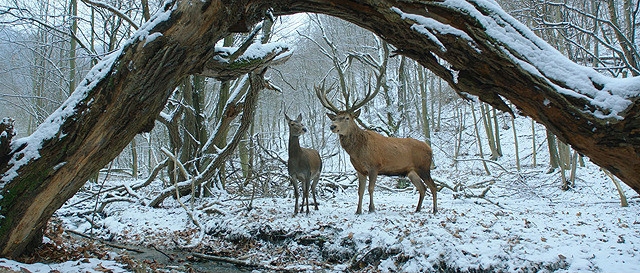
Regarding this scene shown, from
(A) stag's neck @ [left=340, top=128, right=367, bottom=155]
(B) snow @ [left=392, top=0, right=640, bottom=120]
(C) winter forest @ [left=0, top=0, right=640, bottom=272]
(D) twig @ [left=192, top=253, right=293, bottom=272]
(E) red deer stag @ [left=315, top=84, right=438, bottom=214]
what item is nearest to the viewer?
(B) snow @ [left=392, top=0, right=640, bottom=120]

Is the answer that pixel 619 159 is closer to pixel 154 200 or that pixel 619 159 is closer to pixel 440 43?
pixel 440 43

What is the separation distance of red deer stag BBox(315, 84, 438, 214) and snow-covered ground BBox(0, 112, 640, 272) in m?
0.64

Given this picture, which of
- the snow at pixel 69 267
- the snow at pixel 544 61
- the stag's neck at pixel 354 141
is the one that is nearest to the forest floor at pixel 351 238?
the snow at pixel 69 267

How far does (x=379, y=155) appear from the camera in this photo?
25.0 feet

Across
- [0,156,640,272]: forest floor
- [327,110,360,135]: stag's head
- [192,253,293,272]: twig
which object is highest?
[327,110,360,135]: stag's head

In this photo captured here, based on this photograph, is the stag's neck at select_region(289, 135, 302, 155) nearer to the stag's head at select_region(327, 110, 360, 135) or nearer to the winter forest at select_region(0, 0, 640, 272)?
the winter forest at select_region(0, 0, 640, 272)

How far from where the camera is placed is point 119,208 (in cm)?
903

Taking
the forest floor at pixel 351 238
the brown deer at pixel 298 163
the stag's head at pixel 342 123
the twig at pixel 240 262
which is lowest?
the twig at pixel 240 262

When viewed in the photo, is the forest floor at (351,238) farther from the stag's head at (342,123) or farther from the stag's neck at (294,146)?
the stag's head at (342,123)

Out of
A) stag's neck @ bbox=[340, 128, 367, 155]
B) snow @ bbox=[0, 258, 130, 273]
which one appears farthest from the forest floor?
stag's neck @ bbox=[340, 128, 367, 155]

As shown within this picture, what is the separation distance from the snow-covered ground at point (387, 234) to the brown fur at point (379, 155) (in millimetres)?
645

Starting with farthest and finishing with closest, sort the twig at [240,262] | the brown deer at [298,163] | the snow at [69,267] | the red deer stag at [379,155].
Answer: the brown deer at [298,163] → the red deer stag at [379,155] → the twig at [240,262] → the snow at [69,267]

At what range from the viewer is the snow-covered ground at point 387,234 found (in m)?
4.68

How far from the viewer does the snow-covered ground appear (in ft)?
15.3
